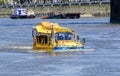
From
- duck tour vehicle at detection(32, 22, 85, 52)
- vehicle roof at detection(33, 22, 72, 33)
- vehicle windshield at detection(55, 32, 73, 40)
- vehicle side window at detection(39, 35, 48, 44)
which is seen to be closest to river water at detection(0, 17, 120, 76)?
duck tour vehicle at detection(32, 22, 85, 52)

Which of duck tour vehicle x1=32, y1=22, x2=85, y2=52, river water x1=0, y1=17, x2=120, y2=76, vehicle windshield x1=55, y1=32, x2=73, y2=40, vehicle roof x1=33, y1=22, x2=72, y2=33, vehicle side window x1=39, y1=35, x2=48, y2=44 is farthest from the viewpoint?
vehicle side window x1=39, y1=35, x2=48, y2=44

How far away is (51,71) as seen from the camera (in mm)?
50812

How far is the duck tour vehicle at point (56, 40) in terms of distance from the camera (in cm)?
6475

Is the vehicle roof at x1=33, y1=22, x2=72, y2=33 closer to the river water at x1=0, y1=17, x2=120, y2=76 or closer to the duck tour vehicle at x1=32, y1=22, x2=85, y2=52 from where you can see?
the duck tour vehicle at x1=32, y1=22, x2=85, y2=52

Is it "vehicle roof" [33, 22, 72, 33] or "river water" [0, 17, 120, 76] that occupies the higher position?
"vehicle roof" [33, 22, 72, 33]

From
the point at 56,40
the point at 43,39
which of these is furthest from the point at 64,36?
the point at 43,39

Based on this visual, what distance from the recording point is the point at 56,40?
6544 centimetres

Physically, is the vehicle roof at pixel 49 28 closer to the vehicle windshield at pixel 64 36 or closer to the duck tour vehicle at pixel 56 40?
the duck tour vehicle at pixel 56 40

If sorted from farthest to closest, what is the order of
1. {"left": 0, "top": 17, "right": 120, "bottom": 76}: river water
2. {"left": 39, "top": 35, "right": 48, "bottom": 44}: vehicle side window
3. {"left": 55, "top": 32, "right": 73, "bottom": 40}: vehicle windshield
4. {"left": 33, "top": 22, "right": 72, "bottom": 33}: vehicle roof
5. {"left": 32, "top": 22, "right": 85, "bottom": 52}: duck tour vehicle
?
1. {"left": 39, "top": 35, "right": 48, "bottom": 44}: vehicle side window
2. {"left": 33, "top": 22, "right": 72, "bottom": 33}: vehicle roof
3. {"left": 55, "top": 32, "right": 73, "bottom": 40}: vehicle windshield
4. {"left": 32, "top": 22, "right": 85, "bottom": 52}: duck tour vehicle
5. {"left": 0, "top": 17, "right": 120, "bottom": 76}: river water

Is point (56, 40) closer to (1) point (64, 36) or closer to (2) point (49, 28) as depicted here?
(1) point (64, 36)

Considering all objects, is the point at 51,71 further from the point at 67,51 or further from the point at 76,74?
the point at 67,51

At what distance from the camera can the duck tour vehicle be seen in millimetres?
64750

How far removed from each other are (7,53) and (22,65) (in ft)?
35.9

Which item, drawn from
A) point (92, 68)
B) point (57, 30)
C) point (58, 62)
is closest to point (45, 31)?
point (57, 30)
